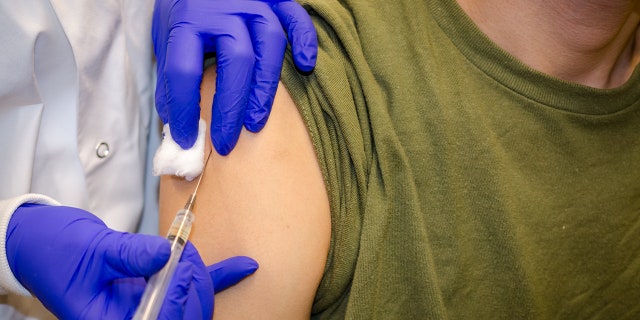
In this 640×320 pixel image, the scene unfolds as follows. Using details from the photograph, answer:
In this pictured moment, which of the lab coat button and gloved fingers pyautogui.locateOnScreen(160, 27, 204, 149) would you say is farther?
the lab coat button

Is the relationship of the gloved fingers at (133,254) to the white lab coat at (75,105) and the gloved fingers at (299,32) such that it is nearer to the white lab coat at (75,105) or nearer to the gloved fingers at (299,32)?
the white lab coat at (75,105)

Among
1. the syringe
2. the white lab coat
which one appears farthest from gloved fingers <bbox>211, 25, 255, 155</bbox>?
the white lab coat

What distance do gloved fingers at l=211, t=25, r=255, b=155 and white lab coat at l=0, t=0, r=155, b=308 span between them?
31cm

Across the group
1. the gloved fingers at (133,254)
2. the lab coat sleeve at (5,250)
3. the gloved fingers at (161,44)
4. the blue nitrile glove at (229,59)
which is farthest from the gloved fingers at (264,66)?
the lab coat sleeve at (5,250)

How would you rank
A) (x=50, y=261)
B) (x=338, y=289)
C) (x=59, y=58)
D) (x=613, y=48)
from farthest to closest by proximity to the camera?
(x=613, y=48), (x=59, y=58), (x=338, y=289), (x=50, y=261)

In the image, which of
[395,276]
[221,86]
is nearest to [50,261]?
[221,86]

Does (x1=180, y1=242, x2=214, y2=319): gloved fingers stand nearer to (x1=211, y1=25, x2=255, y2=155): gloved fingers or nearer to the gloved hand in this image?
the gloved hand

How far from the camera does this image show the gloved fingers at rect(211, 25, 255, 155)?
3.04 feet

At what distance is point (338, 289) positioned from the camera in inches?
38.7

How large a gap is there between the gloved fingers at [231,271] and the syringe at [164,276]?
0.06 meters

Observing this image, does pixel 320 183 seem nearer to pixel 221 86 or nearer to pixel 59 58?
pixel 221 86

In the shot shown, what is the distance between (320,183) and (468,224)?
0.91ft

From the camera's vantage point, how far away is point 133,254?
816 millimetres

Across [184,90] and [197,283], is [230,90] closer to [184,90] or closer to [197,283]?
[184,90]
